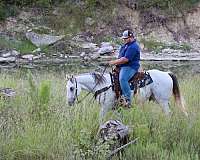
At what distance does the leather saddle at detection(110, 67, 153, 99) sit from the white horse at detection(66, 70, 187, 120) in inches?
3.0

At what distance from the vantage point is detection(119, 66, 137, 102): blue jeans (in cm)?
953

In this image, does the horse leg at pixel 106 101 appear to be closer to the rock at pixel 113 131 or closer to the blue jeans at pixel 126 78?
the blue jeans at pixel 126 78

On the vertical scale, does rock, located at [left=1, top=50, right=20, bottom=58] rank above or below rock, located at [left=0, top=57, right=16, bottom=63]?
above

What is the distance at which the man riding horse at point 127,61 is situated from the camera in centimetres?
956

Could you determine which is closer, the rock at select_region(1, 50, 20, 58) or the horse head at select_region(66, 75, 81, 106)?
the horse head at select_region(66, 75, 81, 106)

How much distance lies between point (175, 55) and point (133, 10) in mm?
6306

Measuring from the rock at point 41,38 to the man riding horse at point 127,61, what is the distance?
20.0 meters

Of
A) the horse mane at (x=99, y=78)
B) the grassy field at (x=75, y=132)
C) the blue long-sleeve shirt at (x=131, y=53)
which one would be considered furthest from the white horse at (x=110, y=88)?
the grassy field at (x=75, y=132)

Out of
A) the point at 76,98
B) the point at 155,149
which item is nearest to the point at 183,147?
the point at 155,149

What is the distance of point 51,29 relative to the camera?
31.5 metres

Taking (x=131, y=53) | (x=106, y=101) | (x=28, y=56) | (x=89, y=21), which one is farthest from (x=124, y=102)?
(x=89, y=21)

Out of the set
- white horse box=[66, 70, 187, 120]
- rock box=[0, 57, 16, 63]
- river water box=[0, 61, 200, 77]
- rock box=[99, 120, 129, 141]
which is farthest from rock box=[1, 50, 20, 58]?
rock box=[99, 120, 129, 141]

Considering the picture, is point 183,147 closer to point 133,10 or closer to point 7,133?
point 7,133

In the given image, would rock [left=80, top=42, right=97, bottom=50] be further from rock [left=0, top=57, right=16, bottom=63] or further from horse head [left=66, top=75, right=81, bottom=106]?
horse head [left=66, top=75, right=81, bottom=106]
